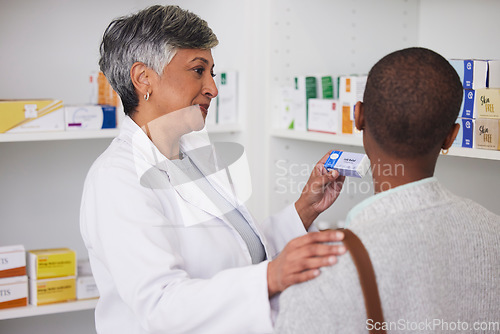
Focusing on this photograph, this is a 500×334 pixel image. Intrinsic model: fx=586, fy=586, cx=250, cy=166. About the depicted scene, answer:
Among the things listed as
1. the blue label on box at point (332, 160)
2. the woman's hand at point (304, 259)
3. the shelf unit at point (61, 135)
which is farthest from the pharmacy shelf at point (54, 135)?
the woman's hand at point (304, 259)

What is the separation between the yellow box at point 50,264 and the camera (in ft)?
6.11

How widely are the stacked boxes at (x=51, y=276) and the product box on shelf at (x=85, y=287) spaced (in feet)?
0.04

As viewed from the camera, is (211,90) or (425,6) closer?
(211,90)

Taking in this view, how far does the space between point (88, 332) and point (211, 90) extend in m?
1.46

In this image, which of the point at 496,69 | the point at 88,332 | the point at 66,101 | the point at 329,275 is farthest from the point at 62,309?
the point at 496,69

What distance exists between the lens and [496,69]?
1.35 m

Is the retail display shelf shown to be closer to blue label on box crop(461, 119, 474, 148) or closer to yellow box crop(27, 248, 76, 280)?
yellow box crop(27, 248, 76, 280)

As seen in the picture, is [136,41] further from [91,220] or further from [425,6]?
[425,6]

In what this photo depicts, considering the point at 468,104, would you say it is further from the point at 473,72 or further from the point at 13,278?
the point at 13,278

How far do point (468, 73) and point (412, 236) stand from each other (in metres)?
0.67

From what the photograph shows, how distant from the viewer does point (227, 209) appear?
1.38 m

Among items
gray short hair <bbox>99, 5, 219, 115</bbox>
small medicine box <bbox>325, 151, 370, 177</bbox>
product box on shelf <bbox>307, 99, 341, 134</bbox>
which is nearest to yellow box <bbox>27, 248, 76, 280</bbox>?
gray short hair <bbox>99, 5, 219, 115</bbox>

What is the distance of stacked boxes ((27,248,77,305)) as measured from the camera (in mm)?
1863

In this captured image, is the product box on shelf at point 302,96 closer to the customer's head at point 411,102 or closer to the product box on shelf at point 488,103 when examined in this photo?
the product box on shelf at point 488,103
